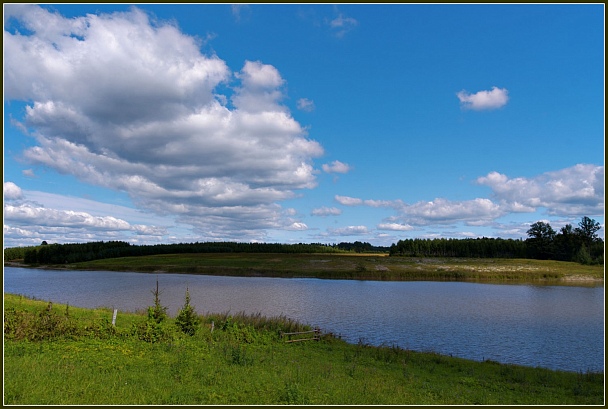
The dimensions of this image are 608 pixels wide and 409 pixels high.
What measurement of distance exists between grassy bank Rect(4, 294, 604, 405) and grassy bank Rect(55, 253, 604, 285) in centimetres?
8860

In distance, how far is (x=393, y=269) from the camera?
127 m

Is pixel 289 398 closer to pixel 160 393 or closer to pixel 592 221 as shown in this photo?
pixel 160 393

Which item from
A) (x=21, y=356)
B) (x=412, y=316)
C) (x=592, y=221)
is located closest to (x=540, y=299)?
(x=412, y=316)

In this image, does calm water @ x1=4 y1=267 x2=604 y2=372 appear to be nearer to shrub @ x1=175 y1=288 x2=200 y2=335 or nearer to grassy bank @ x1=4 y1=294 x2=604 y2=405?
grassy bank @ x1=4 y1=294 x2=604 y2=405

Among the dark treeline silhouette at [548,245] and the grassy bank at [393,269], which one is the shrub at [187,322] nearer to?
the grassy bank at [393,269]

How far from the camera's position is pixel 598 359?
32.0 meters

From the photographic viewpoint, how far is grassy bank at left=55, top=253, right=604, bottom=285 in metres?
116

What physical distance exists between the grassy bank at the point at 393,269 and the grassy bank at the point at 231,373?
88.6 m

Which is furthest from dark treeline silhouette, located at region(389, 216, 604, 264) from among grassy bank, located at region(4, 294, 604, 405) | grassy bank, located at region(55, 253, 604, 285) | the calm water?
grassy bank, located at region(4, 294, 604, 405)

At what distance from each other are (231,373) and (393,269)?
11359cm

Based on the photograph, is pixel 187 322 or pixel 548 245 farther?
pixel 548 245

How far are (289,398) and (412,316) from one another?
3704cm

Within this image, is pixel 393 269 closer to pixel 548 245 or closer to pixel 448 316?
pixel 448 316

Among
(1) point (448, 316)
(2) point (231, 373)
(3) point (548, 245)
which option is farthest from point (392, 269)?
(2) point (231, 373)
